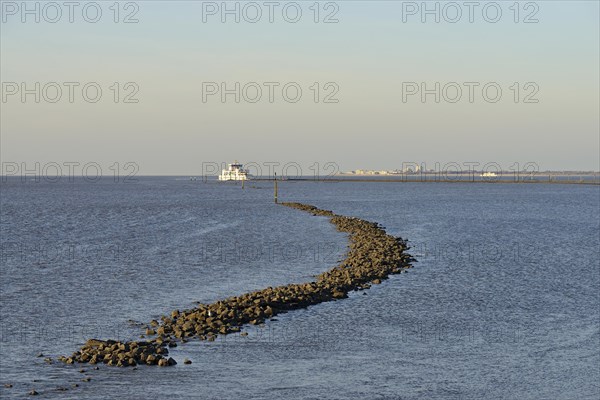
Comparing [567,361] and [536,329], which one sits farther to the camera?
[536,329]

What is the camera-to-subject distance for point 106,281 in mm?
42719

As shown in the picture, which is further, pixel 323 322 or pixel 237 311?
pixel 237 311

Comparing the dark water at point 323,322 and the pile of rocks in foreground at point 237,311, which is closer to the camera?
the dark water at point 323,322

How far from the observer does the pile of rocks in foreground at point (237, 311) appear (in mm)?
23625

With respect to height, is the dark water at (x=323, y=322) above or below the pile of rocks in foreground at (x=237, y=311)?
below

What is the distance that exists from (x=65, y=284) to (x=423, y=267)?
860 inches

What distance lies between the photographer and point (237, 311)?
1190 inches

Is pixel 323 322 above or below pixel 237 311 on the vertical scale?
below

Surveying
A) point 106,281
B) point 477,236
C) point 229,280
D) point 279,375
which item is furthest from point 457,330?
point 477,236

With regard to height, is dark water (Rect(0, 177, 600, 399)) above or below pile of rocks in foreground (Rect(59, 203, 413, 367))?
below

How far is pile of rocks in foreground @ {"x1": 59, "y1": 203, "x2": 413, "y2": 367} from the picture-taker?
77.5ft

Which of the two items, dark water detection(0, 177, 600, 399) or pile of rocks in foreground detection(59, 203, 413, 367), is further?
pile of rocks in foreground detection(59, 203, 413, 367)

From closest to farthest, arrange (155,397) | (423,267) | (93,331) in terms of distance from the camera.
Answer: (155,397) < (93,331) < (423,267)

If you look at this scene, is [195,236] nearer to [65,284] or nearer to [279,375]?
[65,284]
